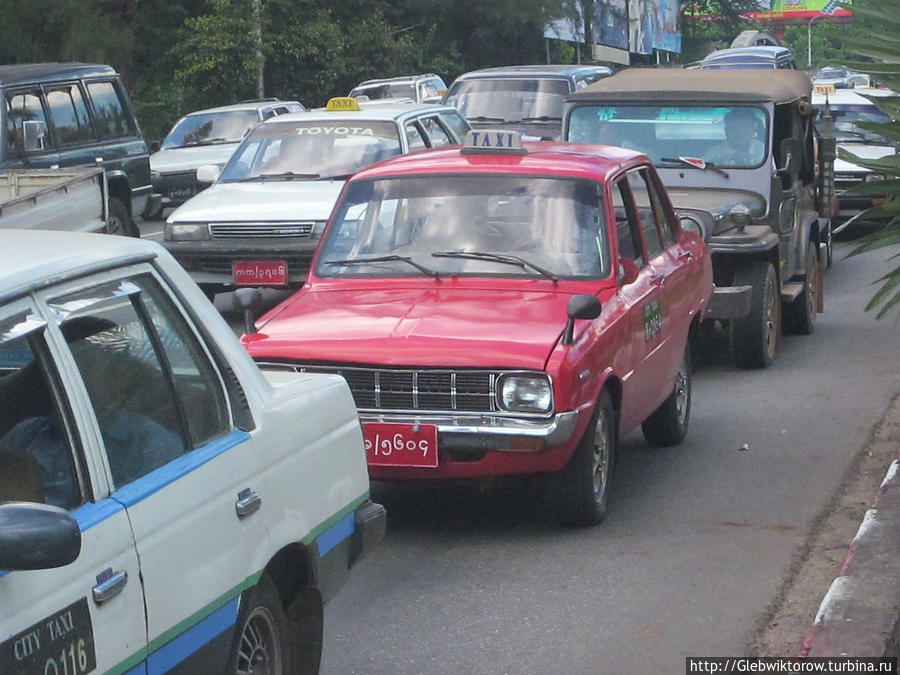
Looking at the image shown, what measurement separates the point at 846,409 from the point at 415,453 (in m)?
4.09

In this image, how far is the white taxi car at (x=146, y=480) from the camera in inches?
122

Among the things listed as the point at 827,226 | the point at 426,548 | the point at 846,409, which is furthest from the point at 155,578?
the point at 827,226

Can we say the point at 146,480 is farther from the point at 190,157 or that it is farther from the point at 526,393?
the point at 190,157

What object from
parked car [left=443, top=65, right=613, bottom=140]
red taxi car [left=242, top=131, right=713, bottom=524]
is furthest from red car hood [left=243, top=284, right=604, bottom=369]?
parked car [left=443, top=65, right=613, bottom=140]

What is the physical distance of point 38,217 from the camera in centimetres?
1037

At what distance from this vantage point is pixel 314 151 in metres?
13.5

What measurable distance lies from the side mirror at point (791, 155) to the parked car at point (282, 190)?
348cm

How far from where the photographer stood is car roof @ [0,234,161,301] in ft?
10.8

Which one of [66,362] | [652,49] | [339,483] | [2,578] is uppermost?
[66,362]

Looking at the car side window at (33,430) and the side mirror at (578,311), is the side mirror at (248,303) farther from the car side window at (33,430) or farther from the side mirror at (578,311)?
the car side window at (33,430)

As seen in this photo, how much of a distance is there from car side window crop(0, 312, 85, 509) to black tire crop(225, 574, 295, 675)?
72 cm

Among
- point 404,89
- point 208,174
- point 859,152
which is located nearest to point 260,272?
point 208,174

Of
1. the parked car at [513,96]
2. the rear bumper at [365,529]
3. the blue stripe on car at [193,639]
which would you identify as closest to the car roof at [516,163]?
the rear bumper at [365,529]

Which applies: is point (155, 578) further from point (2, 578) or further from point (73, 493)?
point (2, 578)
